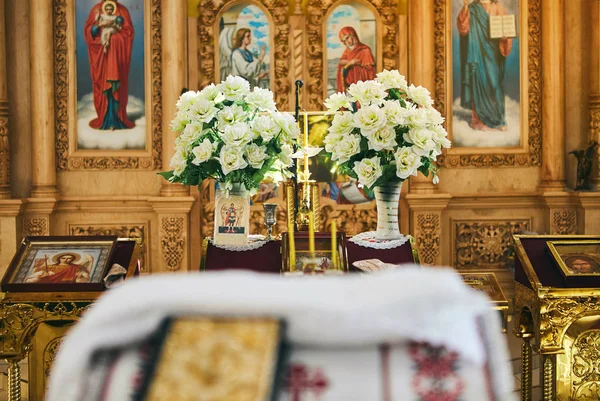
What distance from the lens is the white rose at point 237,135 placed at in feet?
12.5

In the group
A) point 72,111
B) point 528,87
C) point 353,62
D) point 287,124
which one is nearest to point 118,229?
point 72,111

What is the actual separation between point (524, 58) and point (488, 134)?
79 centimetres

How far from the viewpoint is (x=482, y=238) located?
8328 millimetres

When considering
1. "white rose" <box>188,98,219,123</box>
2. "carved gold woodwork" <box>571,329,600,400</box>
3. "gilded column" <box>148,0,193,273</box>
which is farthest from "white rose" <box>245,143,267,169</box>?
"gilded column" <box>148,0,193,273</box>

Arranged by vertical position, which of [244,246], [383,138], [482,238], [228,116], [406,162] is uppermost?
[228,116]

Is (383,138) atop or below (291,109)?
below

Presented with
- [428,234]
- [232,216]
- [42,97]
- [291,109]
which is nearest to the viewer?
[232,216]

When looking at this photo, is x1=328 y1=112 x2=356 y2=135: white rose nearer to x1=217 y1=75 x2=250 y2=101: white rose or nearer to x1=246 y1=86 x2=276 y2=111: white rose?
x1=246 y1=86 x2=276 y2=111: white rose

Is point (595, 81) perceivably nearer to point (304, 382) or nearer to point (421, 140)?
point (421, 140)

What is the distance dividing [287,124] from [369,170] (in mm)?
423

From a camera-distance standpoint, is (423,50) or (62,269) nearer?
(62,269)

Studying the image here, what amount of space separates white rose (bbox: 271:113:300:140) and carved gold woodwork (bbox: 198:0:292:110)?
4.28 m

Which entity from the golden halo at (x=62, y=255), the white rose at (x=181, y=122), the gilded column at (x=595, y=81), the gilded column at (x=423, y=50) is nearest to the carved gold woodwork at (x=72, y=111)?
the gilded column at (x=423, y=50)

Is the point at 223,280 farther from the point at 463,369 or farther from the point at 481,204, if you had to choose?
the point at 481,204
